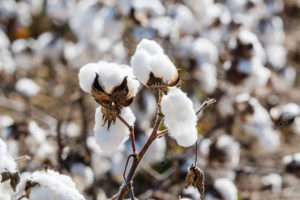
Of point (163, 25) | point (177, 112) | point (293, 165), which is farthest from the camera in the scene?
point (163, 25)

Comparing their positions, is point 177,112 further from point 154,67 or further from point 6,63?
point 6,63

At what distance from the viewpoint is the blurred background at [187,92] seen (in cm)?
171

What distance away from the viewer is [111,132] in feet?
3.00

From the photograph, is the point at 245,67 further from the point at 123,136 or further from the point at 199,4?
the point at 123,136

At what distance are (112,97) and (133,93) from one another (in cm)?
4

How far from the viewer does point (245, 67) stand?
1.86 metres

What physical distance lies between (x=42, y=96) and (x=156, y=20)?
135cm

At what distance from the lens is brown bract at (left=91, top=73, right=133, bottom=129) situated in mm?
853

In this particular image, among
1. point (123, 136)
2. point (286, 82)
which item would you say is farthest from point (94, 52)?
point (123, 136)

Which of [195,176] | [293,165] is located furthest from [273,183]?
[195,176]

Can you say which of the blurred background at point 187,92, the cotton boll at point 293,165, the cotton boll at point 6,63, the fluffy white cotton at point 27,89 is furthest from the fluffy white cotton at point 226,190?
the cotton boll at point 6,63

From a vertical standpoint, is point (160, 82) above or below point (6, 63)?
below

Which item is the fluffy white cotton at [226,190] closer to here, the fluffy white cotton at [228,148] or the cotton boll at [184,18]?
the fluffy white cotton at [228,148]

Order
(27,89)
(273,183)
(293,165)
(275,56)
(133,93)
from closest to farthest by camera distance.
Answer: (133,93), (293,165), (273,183), (27,89), (275,56)
